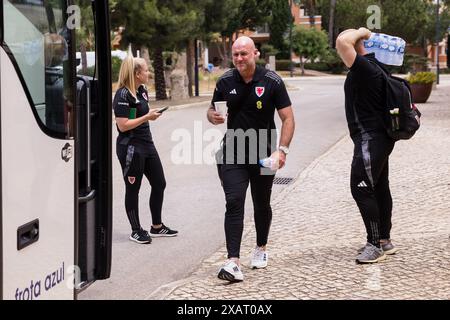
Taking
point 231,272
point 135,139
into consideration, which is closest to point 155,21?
point 135,139

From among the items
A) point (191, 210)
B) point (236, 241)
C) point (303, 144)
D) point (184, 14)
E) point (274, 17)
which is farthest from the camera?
point (274, 17)

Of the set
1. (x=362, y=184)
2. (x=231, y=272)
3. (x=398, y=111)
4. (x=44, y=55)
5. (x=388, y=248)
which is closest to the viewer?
(x=44, y=55)

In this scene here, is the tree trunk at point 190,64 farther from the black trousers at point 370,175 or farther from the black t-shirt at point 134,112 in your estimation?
the black trousers at point 370,175

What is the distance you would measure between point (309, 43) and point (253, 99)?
2653 inches

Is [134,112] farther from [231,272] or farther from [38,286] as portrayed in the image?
[38,286]

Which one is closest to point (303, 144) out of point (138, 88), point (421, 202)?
point (421, 202)

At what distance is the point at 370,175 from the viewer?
6293 millimetres

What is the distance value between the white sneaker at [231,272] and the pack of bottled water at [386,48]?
2121 millimetres

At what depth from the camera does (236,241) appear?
597 cm

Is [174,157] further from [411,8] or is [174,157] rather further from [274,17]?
[274,17]

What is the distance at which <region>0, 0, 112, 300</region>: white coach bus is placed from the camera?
312 cm

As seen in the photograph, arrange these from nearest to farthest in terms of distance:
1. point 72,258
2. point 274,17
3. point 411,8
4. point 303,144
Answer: point 72,258 < point 303,144 < point 411,8 < point 274,17

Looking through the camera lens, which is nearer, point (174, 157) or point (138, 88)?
point (138, 88)

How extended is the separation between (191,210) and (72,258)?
17.5 feet
